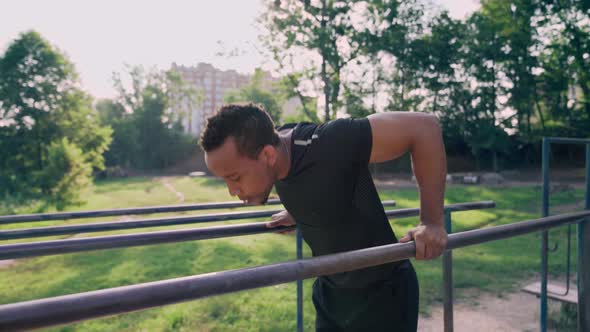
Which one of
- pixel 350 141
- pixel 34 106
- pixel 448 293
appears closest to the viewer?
pixel 350 141

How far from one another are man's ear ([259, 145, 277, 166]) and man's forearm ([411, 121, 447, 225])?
1.70 feet

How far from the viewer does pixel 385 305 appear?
1.79 m

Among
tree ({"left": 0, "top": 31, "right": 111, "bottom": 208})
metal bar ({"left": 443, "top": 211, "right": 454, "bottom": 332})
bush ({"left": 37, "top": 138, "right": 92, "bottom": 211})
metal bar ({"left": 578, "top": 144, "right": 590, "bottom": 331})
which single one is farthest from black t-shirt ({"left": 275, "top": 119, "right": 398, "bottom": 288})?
tree ({"left": 0, "top": 31, "right": 111, "bottom": 208})

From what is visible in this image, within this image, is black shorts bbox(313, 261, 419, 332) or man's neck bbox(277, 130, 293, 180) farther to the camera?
black shorts bbox(313, 261, 419, 332)

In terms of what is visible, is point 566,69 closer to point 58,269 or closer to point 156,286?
point 58,269

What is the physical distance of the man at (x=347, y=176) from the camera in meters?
1.58

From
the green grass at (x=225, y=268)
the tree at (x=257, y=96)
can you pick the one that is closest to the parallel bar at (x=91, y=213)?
the green grass at (x=225, y=268)

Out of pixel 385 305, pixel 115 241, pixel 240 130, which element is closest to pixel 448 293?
pixel 385 305

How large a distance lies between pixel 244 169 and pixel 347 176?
0.39 metres

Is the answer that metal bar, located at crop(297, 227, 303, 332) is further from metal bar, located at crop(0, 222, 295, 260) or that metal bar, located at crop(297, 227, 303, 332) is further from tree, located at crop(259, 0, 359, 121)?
tree, located at crop(259, 0, 359, 121)

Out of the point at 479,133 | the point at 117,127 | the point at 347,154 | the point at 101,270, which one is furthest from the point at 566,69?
the point at 117,127

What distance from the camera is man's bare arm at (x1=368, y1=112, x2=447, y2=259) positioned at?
157cm

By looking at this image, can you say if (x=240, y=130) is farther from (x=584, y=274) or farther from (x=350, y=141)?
(x=584, y=274)

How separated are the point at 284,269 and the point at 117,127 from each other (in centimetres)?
4134
